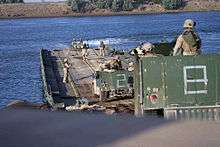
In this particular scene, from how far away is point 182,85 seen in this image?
41.1ft

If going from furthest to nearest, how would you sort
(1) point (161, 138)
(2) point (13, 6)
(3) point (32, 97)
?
(2) point (13, 6)
(3) point (32, 97)
(1) point (161, 138)

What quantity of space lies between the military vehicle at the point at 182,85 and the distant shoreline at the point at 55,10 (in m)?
137

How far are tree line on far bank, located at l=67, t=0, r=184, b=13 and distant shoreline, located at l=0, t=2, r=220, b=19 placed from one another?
3.56ft

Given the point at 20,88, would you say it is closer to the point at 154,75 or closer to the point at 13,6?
the point at 154,75

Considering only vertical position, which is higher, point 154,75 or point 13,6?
point 13,6

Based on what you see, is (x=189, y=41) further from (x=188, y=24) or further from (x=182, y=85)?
(x=182, y=85)

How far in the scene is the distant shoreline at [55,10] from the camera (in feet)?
497

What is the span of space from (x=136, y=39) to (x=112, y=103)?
5350 centimetres

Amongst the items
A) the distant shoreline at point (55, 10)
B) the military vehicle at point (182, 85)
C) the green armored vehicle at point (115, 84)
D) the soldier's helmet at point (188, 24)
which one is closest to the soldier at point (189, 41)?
the soldier's helmet at point (188, 24)

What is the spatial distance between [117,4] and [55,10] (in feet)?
56.7

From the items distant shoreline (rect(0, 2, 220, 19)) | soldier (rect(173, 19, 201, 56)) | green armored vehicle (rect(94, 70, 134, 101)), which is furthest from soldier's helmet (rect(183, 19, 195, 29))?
distant shoreline (rect(0, 2, 220, 19))

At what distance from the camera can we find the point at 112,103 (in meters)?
19.3

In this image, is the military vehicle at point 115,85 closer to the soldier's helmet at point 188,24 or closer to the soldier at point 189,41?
the soldier at point 189,41

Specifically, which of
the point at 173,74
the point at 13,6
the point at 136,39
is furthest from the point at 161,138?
the point at 13,6
